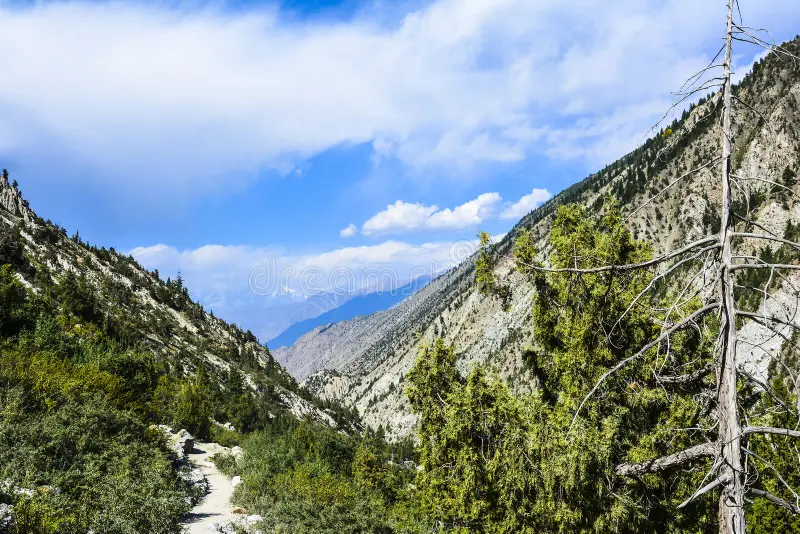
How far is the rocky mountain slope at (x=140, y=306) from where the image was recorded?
58.6 meters

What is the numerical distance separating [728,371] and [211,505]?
22568 millimetres

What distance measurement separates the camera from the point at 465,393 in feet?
46.7

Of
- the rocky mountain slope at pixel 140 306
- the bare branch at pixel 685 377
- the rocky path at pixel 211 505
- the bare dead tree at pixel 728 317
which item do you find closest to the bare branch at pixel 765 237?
the bare dead tree at pixel 728 317

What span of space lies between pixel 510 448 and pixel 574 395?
2330mm

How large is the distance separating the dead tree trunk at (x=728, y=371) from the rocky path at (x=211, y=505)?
54.4 ft

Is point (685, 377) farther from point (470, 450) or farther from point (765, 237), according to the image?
point (470, 450)

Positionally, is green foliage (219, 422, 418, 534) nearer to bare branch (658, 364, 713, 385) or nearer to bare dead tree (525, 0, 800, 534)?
bare branch (658, 364, 713, 385)

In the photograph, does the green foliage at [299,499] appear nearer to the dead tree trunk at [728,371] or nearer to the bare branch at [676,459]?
the bare branch at [676,459]

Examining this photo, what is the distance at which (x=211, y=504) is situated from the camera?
2044cm

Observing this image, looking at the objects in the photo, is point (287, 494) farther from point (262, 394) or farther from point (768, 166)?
point (768, 166)

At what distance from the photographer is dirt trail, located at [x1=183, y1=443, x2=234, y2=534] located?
16.7 metres

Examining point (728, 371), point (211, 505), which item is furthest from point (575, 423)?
point (211, 505)

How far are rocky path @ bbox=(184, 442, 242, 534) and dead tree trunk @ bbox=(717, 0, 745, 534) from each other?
54.4 ft

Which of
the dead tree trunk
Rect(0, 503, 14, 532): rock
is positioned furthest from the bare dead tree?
Rect(0, 503, 14, 532): rock
